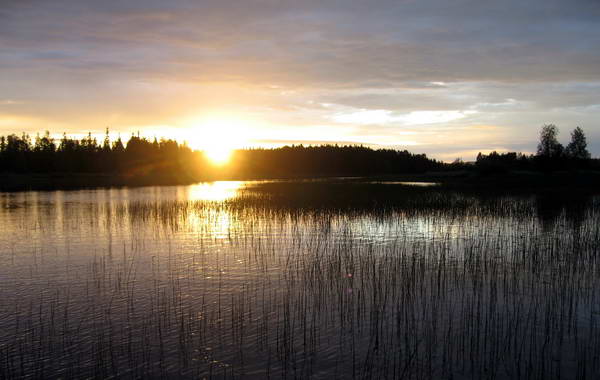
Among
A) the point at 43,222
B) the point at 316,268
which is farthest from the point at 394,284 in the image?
the point at 43,222

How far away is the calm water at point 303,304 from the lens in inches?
342

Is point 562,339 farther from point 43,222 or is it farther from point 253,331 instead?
point 43,222

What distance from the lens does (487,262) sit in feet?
52.4

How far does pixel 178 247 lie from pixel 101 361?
36.7 ft

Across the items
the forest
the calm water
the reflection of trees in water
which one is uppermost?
the forest

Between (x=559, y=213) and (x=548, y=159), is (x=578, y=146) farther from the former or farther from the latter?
(x=559, y=213)

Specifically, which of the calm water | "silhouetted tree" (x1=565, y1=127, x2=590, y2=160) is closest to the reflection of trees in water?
the calm water

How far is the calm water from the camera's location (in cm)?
868

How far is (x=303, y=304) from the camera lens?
1183 centimetres

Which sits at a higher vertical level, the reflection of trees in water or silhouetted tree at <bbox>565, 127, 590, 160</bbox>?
silhouetted tree at <bbox>565, 127, 590, 160</bbox>

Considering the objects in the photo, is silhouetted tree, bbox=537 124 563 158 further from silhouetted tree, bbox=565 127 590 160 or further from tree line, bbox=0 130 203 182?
tree line, bbox=0 130 203 182

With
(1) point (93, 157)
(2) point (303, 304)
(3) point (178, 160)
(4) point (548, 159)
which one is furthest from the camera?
(3) point (178, 160)

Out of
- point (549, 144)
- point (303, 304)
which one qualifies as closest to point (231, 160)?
point (549, 144)

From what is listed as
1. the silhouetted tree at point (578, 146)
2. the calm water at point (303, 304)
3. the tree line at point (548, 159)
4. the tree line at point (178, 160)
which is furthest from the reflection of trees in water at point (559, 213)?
the tree line at point (178, 160)
